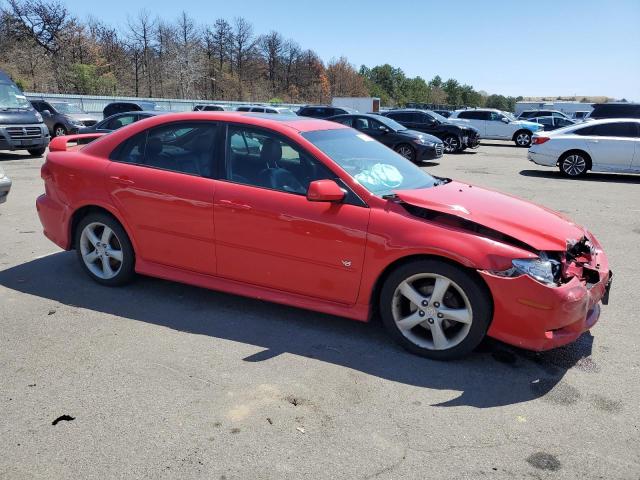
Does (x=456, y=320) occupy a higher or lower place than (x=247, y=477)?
higher

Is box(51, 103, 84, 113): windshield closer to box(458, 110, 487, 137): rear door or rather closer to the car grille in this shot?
the car grille

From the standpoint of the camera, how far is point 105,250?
479 centimetres

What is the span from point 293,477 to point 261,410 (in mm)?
583

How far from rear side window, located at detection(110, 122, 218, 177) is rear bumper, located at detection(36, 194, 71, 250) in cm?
75

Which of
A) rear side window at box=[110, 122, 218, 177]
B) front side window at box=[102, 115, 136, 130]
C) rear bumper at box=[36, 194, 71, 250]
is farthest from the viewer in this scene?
front side window at box=[102, 115, 136, 130]

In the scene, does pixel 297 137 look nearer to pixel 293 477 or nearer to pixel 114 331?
pixel 114 331

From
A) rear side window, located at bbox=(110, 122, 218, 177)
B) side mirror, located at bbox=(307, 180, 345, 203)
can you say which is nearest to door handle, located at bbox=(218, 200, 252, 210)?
rear side window, located at bbox=(110, 122, 218, 177)

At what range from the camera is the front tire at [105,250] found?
468cm

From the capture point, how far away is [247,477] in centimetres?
248

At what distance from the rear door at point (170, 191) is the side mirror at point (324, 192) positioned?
0.93m

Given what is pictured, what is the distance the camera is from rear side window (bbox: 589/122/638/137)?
Result: 1316cm

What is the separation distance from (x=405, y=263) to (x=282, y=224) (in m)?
0.94

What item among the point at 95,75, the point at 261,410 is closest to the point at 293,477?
the point at 261,410

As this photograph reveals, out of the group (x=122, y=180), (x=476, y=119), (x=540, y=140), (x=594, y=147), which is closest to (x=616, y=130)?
(x=594, y=147)
